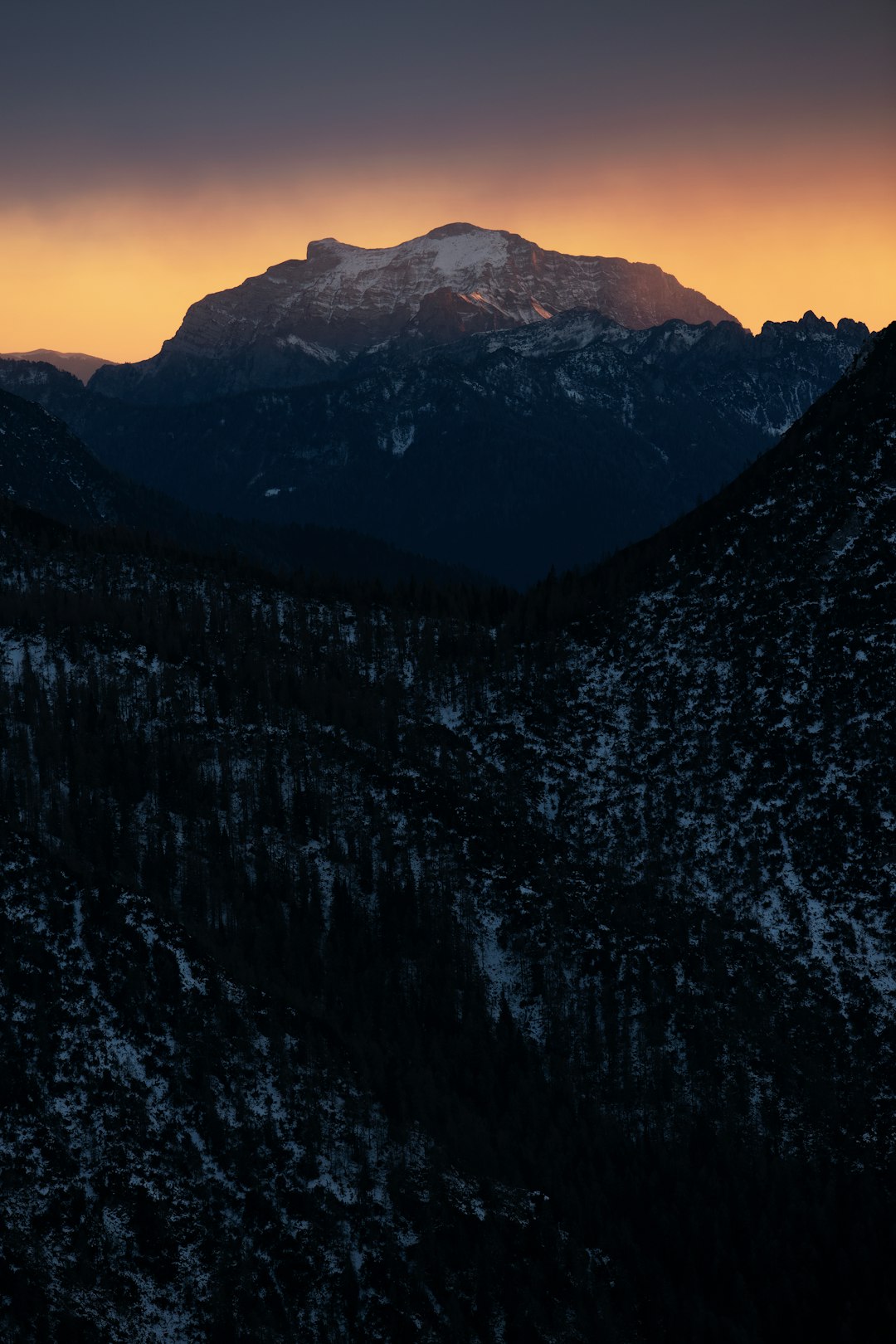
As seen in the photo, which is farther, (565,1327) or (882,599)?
(882,599)

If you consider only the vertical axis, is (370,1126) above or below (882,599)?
below

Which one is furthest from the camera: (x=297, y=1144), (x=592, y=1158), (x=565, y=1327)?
(x=592, y=1158)

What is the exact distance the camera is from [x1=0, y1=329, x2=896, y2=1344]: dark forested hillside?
105 m

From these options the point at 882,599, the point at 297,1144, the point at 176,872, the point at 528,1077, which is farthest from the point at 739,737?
the point at 297,1144

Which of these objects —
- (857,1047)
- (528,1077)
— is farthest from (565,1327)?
(857,1047)

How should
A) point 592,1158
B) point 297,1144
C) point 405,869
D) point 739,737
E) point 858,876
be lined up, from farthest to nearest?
point 739,737
point 405,869
point 858,876
point 592,1158
point 297,1144

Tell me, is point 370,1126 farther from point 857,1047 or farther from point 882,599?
point 882,599

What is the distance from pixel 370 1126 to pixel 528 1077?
20.5 meters

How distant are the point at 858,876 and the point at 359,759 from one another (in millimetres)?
67970

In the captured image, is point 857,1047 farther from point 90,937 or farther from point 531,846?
point 90,937

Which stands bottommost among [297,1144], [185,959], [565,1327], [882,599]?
[565,1327]

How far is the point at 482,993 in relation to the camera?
147 m

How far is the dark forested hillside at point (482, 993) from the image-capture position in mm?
105000

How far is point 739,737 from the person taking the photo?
176m
